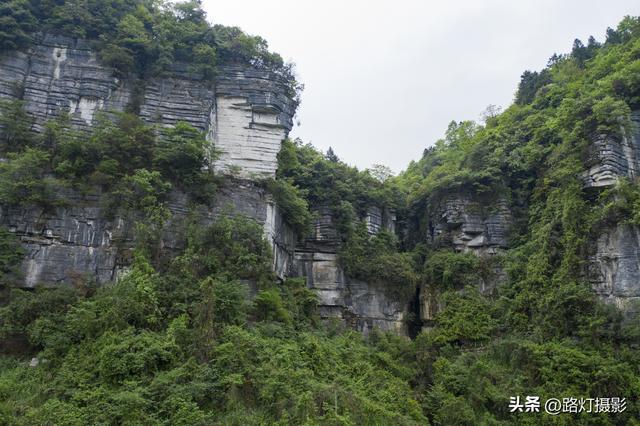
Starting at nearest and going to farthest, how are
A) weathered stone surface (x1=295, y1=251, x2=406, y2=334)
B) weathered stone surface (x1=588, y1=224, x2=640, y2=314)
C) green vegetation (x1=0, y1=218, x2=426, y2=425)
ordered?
green vegetation (x1=0, y1=218, x2=426, y2=425) → weathered stone surface (x1=588, y1=224, x2=640, y2=314) → weathered stone surface (x1=295, y1=251, x2=406, y2=334)

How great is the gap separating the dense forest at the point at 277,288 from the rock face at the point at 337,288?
593 millimetres

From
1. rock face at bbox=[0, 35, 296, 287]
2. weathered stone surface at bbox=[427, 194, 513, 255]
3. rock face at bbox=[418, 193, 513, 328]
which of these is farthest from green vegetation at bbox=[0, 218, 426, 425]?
weathered stone surface at bbox=[427, 194, 513, 255]

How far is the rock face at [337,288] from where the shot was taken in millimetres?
22031

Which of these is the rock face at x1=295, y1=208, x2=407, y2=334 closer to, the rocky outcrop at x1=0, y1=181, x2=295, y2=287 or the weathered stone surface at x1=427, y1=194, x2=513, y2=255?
the weathered stone surface at x1=427, y1=194, x2=513, y2=255

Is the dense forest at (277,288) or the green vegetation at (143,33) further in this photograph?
→ the green vegetation at (143,33)

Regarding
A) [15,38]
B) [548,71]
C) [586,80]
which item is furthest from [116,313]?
[548,71]

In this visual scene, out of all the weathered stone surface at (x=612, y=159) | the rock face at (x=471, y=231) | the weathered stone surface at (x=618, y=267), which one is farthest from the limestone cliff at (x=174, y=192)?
the weathered stone surface at (x=612, y=159)

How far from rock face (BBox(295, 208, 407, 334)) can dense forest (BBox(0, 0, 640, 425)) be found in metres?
0.59

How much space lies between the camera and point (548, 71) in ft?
99.2

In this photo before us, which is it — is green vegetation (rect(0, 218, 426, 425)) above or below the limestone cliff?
below

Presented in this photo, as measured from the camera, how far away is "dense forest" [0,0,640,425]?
12.2m

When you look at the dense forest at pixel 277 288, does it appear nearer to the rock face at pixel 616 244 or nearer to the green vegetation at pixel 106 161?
the green vegetation at pixel 106 161

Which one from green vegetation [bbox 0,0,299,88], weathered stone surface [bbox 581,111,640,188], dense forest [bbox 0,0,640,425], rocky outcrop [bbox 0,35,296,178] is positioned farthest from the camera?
green vegetation [bbox 0,0,299,88]

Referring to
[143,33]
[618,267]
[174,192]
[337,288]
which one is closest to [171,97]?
[143,33]
